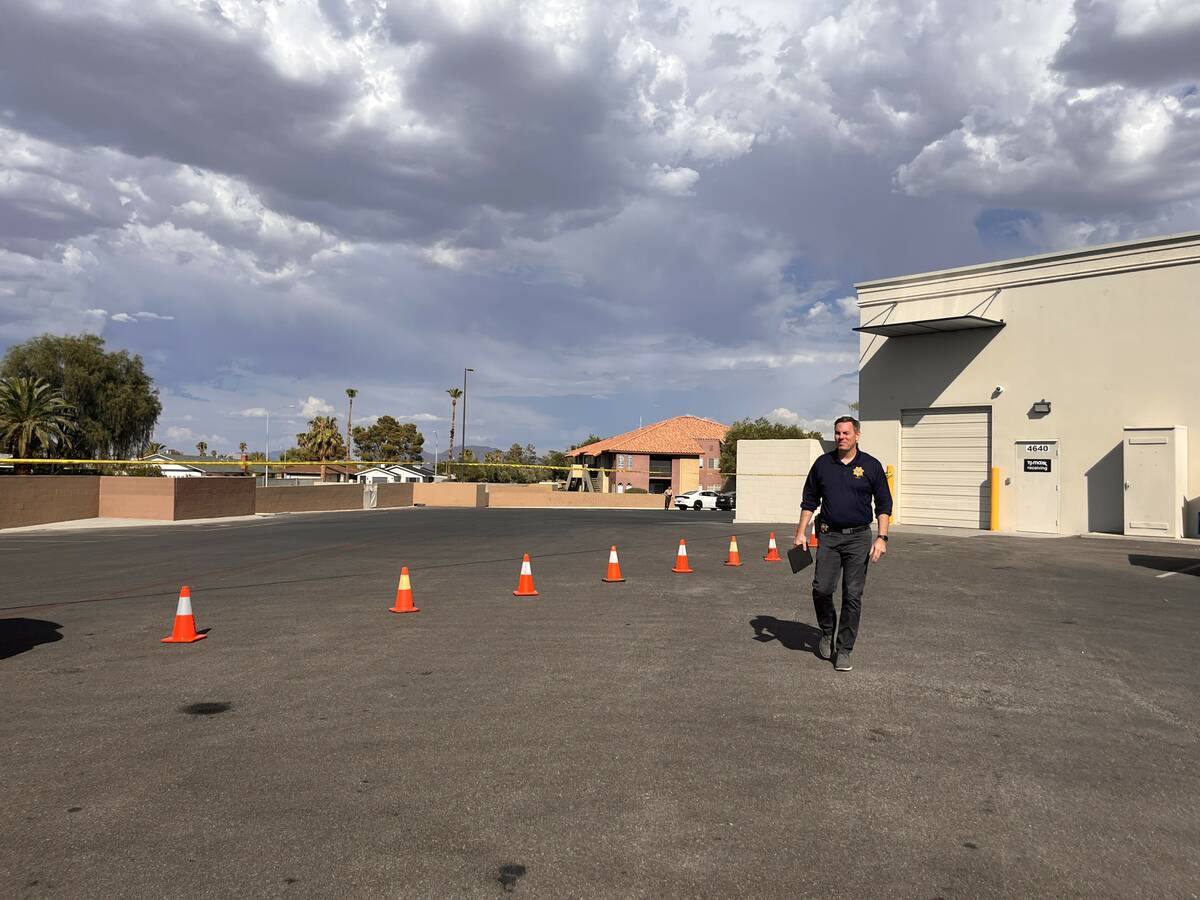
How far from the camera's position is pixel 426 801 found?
404 centimetres

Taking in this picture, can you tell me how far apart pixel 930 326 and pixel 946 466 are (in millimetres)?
4112

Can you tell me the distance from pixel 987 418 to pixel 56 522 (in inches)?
1093

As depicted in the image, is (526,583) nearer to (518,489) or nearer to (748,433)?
(518,489)

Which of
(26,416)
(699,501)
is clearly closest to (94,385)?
(26,416)

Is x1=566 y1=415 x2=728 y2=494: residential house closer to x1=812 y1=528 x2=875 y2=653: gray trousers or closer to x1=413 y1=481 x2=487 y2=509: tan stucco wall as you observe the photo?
x1=413 y1=481 x2=487 y2=509: tan stucco wall

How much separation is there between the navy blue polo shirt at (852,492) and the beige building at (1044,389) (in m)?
16.8

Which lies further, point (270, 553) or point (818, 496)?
point (270, 553)

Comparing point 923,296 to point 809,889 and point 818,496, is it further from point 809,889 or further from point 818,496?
point 809,889

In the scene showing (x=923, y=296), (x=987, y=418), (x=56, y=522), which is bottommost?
(x=56, y=522)

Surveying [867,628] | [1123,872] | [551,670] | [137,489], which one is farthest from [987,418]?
[137,489]

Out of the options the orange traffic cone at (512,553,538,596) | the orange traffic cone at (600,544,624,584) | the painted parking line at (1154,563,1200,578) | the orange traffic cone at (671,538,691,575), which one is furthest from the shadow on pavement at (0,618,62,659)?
the painted parking line at (1154,563,1200,578)

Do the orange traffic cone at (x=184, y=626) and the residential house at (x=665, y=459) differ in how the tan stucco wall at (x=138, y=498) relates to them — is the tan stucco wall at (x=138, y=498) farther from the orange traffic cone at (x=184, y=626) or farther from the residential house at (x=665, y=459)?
the residential house at (x=665, y=459)

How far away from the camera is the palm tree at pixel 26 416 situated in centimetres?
4562

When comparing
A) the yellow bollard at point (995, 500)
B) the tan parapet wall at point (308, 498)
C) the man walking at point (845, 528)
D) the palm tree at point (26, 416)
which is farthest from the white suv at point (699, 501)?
the man walking at point (845, 528)
